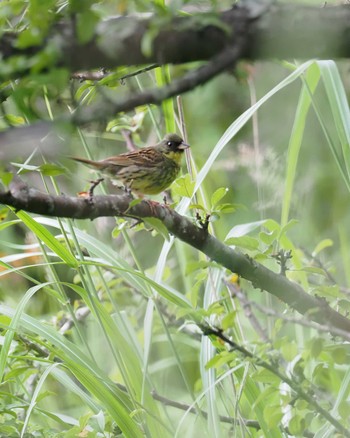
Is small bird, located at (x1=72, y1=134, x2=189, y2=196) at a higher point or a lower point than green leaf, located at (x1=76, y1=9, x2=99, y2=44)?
lower

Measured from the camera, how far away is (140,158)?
2736 millimetres

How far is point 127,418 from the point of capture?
198 centimetres

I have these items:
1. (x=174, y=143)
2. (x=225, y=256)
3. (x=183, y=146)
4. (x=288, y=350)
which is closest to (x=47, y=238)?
(x=225, y=256)

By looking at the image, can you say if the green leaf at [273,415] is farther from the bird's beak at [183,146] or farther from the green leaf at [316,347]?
the bird's beak at [183,146]

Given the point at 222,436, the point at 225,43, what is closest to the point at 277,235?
the point at 222,436

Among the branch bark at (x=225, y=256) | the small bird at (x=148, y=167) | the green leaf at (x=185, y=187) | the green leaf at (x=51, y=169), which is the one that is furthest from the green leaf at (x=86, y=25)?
the small bird at (x=148, y=167)

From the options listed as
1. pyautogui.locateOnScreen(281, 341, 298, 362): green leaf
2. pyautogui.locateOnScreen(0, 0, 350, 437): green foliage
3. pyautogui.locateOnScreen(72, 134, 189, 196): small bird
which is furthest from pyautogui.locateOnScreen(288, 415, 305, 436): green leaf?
pyautogui.locateOnScreen(72, 134, 189, 196): small bird

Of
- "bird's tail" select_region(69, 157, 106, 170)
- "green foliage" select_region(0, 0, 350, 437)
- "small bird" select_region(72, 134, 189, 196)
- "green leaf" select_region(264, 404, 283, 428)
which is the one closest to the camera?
"green foliage" select_region(0, 0, 350, 437)

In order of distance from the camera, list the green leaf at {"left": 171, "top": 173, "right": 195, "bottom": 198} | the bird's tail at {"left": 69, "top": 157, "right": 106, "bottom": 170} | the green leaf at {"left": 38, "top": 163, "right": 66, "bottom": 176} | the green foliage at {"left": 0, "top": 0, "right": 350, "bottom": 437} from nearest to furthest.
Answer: the green leaf at {"left": 38, "top": 163, "right": 66, "bottom": 176} → the green foliage at {"left": 0, "top": 0, "right": 350, "bottom": 437} → the green leaf at {"left": 171, "top": 173, "right": 195, "bottom": 198} → the bird's tail at {"left": 69, "top": 157, "right": 106, "bottom": 170}

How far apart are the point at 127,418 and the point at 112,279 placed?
2.93 ft

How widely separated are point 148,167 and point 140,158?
0.05 metres

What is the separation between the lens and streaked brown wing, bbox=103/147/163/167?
2592mm

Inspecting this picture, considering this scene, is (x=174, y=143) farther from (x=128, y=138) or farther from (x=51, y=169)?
(x=51, y=169)

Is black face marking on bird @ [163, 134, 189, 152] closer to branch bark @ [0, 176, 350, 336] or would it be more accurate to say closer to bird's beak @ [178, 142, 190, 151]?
bird's beak @ [178, 142, 190, 151]
